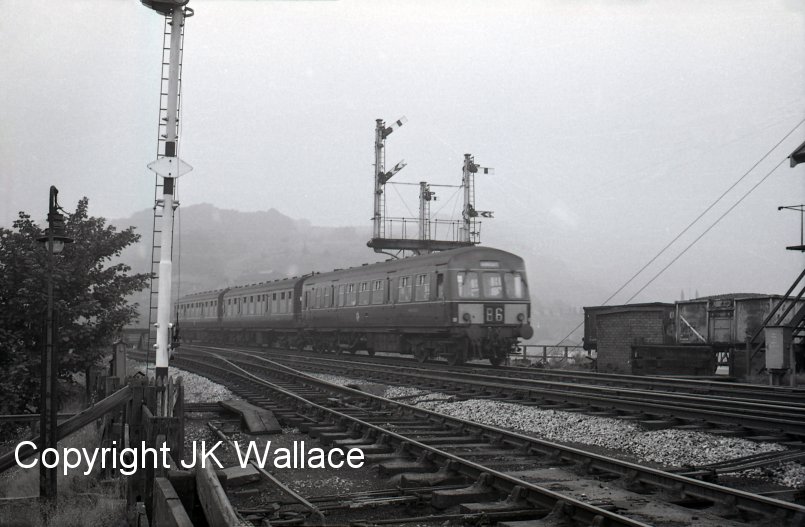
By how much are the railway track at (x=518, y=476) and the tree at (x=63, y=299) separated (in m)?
5.31

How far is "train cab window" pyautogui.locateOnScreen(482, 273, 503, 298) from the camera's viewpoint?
22.1 m

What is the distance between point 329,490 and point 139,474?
2.05 m

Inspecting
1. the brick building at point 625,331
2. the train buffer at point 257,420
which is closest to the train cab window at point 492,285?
the brick building at point 625,331

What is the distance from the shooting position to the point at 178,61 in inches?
480

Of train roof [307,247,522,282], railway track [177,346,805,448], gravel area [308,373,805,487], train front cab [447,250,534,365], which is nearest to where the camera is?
gravel area [308,373,805,487]

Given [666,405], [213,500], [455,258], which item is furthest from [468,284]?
[213,500]

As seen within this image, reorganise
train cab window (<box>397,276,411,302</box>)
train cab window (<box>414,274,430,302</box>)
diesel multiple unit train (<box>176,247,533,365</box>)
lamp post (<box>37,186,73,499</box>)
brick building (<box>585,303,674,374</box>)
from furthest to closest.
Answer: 1. train cab window (<box>397,276,411,302</box>)
2. brick building (<box>585,303,674,374</box>)
3. train cab window (<box>414,274,430,302</box>)
4. diesel multiple unit train (<box>176,247,533,365</box>)
5. lamp post (<box>37,186,73,499</box>)

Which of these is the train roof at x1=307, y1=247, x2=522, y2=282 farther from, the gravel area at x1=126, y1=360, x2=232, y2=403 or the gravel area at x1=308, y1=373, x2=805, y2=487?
the gravel area at x1=308, y1=373, x2=805, y2=487

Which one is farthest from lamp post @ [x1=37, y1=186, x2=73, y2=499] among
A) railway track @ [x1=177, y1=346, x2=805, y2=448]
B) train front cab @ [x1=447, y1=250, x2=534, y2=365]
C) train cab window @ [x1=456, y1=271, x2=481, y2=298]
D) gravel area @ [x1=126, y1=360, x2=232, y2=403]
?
train cab window @ [x1=456, y1=271, x2=481, y2=298]

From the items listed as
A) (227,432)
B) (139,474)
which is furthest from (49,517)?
(227,432)

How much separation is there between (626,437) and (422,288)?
44.7 ft

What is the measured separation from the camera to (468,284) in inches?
859

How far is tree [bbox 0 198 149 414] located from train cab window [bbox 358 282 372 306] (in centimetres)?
1109

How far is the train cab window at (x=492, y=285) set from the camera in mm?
22141
